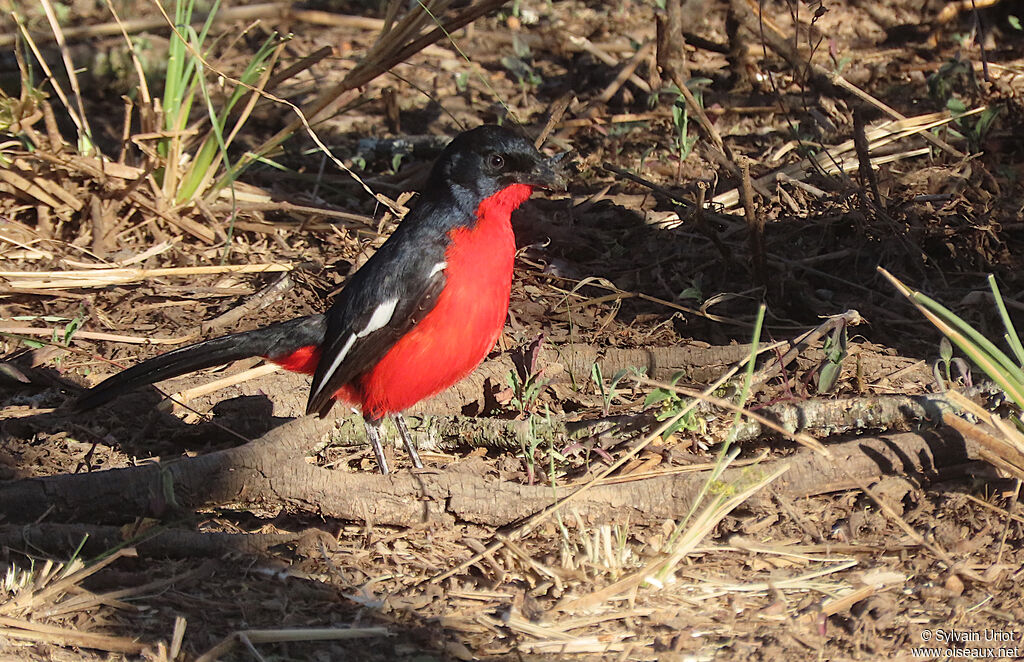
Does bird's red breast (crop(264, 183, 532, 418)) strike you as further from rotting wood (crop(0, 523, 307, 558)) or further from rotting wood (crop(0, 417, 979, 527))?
rotting wood (crop(0, 523, 307, 558))


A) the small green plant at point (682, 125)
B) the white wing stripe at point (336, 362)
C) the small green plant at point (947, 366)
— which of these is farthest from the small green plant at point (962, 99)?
the white wing stripe at point (336, 362)

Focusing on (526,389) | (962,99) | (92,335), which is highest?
(962,99)

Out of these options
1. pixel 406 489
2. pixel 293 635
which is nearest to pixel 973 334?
pixel 406 489

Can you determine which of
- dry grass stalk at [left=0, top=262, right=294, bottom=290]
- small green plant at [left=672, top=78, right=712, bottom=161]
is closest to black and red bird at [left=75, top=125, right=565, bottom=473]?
dry grass stalk at [left=0, top=262, right=294, bottom=290]

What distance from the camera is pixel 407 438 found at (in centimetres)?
458

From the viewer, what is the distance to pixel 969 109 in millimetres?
6223

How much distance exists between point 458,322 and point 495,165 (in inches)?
27.3

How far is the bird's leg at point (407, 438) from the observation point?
14.8 feet

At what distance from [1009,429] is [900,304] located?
1.80 meters

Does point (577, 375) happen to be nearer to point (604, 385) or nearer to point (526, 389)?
point (604, 385)

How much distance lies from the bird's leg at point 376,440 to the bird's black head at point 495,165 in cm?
105

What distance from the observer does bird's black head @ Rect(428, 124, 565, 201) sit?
4422mm

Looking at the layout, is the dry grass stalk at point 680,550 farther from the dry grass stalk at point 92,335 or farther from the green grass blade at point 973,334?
the dry grass stalk at point 92,335

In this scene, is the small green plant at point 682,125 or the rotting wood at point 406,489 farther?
the small green plant at point 682,125
